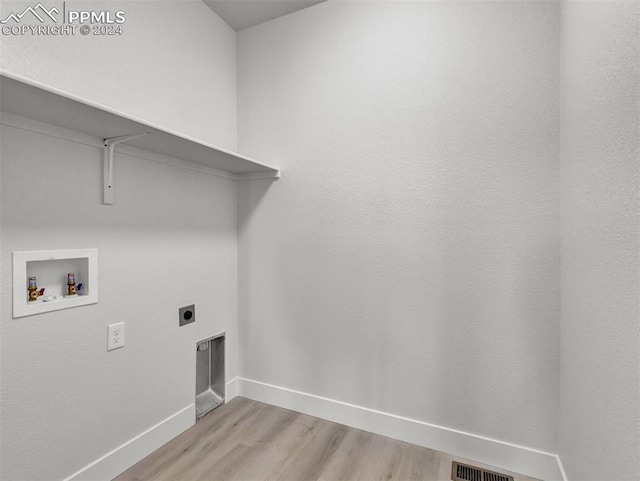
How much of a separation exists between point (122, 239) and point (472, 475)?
77.5 inches

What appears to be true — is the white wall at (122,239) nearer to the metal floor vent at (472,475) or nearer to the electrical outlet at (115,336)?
the electrical outlet at (115,336)

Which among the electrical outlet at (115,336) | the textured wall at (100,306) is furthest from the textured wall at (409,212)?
the electrical outlet at (115,336)

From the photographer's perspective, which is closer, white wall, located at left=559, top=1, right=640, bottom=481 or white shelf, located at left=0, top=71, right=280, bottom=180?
white wall, located at left=559, top=1, right=640, bottom=481

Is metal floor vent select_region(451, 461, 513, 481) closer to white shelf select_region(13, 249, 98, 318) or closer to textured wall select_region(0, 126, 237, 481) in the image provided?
textured wall select_region(0, 126, 237, 481)

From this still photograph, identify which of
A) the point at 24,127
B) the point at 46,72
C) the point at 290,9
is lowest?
the point at 24,127

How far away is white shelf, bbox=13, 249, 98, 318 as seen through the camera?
1.19 m

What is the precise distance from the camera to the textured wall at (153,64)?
128 centimetres

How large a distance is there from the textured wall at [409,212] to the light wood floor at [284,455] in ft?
0.68

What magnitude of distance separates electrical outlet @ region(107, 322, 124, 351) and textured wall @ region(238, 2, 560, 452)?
33.7 inches

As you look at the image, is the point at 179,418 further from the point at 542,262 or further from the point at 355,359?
the point at 542,262

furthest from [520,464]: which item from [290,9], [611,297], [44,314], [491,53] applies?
[290,9]

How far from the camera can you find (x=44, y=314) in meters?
1.27

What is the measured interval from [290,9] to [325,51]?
392mm
